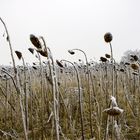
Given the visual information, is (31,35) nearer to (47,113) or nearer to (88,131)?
(88,131)

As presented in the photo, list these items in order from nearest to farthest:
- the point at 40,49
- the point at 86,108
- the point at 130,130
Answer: the point at 40,49, the point at 130,130, the point at 86,108

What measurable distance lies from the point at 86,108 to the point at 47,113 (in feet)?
1.94

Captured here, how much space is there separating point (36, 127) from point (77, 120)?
43 centimetres

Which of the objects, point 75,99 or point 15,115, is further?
point 75,99

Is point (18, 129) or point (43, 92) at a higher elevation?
point (43, 92)

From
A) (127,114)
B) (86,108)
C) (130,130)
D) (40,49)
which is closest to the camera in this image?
(40,49)

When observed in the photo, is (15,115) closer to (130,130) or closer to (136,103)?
(130,130)

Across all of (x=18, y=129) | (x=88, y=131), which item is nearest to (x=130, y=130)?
(x=88, y=131)

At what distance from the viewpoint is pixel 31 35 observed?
4.62ft

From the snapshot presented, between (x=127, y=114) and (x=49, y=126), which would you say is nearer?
(x=49, y=126)

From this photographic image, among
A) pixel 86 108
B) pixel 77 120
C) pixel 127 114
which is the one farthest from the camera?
pixel 86 108

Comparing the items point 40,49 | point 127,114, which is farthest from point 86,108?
point 40,49

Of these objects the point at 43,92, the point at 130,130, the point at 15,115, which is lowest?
the point at 130,130

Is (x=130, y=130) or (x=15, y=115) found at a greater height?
(x=15, y=115)
